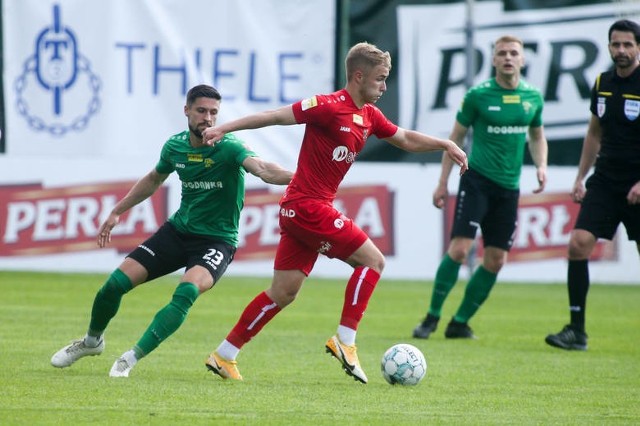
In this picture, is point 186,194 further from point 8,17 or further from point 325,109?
point 8,17

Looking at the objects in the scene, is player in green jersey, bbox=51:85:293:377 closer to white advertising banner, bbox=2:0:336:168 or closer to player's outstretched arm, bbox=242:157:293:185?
player's outstretched arm, bbox=242:157:293:185

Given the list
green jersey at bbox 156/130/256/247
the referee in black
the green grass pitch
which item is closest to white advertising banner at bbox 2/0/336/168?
the green grass pitch

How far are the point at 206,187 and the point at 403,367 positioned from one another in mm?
1777

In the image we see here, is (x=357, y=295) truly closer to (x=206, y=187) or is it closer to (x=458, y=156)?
(x=458, y=156)

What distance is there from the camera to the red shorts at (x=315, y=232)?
803 centimetres

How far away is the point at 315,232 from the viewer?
8047mm

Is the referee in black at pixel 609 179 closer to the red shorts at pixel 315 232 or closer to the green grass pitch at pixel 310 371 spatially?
the green grass pitch at pixel 310 371

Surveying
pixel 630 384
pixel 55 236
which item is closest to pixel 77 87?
pixel 55 236

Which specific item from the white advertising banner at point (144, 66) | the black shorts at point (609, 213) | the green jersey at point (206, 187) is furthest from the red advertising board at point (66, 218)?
the green jersey at point (206, 187)

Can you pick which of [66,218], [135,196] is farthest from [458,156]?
[66,218]

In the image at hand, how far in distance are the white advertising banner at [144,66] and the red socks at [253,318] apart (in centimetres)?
1094

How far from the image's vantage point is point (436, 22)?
64.1 ft

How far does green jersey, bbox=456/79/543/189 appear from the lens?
36.9 ft

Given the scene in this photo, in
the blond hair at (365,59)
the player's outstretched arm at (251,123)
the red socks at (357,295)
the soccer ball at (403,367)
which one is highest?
the blond hair at (365,59)
